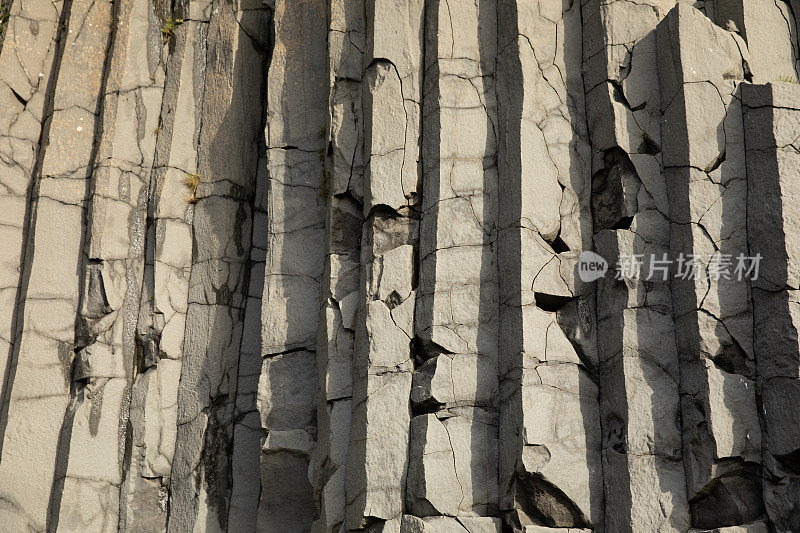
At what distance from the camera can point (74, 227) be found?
499 cm

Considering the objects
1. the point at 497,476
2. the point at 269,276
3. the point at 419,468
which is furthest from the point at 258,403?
the point at 497,476

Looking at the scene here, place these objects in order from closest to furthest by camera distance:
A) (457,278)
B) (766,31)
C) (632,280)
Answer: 1. (632,280)
2. (457,278)
3. (766,31)

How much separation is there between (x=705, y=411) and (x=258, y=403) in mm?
2227

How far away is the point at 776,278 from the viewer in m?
3.46

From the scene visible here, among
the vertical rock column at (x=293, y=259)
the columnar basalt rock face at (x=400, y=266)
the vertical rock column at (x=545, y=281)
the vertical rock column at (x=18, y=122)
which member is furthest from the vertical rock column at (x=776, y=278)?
the vertical rock column at (x=18, y=122)

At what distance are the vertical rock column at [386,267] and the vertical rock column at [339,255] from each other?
79 millimetres

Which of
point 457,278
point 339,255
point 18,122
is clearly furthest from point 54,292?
point 457,278

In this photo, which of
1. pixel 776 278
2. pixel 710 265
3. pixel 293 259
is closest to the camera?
pixel 776 278

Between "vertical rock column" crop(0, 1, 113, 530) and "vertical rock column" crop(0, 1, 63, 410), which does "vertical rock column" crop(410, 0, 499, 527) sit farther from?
"vertical rock column" crop(0, 1, 63, 410)

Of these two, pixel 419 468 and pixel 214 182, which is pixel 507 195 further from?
pixel 214 182

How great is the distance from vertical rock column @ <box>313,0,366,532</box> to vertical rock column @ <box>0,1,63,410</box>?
201cm

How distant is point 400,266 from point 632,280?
112 centimetres

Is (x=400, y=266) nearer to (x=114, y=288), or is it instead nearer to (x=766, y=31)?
(x=114, y=288)

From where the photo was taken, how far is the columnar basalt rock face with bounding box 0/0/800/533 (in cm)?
350
